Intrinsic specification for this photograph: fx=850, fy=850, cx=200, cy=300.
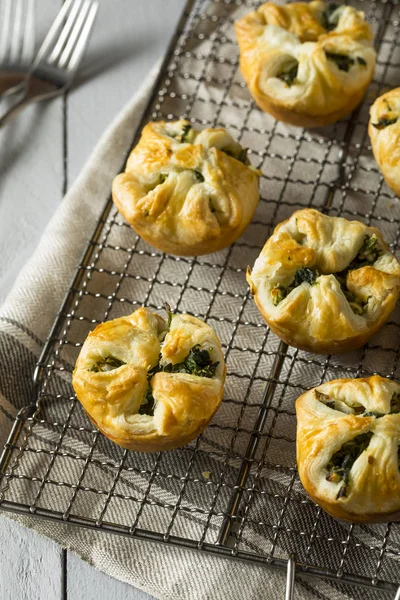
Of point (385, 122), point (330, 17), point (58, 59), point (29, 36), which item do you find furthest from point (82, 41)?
point (385, 122)

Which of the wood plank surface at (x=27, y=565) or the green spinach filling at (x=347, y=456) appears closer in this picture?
the green spinach filling at (x=347, y=456)

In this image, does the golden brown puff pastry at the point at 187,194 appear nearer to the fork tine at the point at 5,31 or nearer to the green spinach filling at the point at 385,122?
the green spinach filling at the point at 385,122

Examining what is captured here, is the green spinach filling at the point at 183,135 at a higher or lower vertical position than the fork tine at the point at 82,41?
higher

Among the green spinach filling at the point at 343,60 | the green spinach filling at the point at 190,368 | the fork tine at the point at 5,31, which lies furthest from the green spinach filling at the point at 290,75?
the fork tine at the point at 5,31

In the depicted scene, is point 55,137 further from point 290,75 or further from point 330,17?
point 330,17

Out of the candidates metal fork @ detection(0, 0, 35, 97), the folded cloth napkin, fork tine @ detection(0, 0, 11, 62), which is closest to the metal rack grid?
the folded cloth napkin

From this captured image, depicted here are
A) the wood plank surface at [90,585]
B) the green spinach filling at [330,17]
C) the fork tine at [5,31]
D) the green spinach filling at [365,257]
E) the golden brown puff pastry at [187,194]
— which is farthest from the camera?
the fork tine at [5,31]

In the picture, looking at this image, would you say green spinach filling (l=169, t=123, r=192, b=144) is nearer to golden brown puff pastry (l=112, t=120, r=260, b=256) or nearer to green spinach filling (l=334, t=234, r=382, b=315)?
golden brown puff pastry (l=112, t=120, r=260, b=256)

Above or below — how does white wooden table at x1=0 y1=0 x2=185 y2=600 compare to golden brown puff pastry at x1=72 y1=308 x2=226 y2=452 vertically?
below
